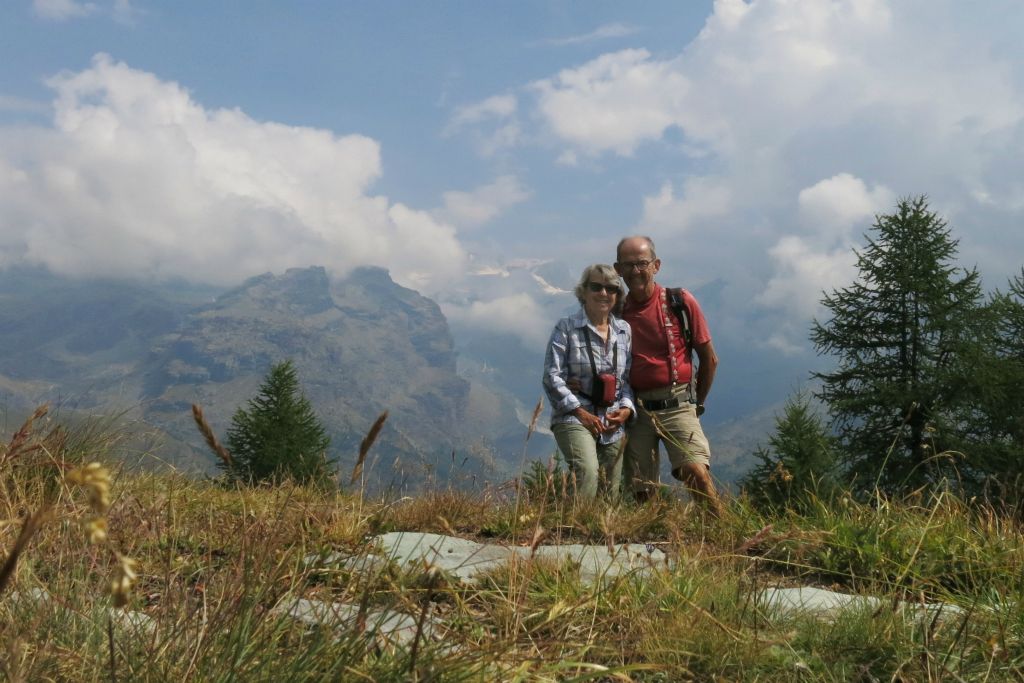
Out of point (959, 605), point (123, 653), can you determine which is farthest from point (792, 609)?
point (123, 653)

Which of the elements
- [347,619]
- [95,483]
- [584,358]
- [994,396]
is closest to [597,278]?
[584,358]

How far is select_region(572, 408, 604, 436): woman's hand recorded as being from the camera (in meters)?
5.84

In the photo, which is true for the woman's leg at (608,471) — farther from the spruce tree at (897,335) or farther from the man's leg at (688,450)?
the spruce tree at (897,335)

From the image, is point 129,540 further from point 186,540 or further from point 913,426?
point 913,426

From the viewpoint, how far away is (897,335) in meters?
34.0

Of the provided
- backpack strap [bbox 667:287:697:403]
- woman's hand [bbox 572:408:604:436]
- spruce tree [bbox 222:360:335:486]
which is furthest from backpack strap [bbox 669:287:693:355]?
spruce tree [bbox 222:360:335:486]

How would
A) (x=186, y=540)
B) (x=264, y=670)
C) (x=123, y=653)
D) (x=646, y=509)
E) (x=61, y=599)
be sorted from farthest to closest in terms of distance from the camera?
(x=646, y=509)
(x=186, y=540)
(x=61, y=599)
(x=123, y=653)
(x=264, y=670)

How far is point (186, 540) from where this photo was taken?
341cm

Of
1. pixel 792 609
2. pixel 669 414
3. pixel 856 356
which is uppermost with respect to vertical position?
pixel 856 356

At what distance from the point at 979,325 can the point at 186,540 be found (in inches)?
1438

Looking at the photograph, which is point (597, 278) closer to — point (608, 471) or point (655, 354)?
point (655, 354)

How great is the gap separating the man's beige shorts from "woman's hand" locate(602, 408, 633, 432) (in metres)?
0.19

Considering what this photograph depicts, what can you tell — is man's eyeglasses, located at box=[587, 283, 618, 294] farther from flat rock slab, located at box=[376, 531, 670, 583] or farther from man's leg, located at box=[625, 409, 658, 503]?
flat rock slab, located at box=[376, 531, 670, 583]

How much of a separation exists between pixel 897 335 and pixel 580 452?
33563 mm
